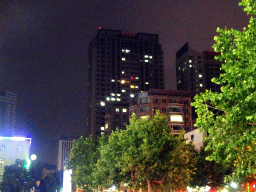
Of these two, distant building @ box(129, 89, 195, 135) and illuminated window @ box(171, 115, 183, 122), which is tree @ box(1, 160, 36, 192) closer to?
distant building @ box(129, 89, 195, 135)

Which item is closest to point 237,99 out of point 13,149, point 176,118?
point 176,118

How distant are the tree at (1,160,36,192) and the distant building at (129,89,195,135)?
5154cm

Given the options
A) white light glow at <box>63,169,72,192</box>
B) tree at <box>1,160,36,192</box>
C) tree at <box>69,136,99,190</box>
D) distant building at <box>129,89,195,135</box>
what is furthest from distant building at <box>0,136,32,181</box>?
tree at <box>69,136,99,190</box>

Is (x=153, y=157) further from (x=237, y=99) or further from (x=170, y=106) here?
(x=170, y=106)

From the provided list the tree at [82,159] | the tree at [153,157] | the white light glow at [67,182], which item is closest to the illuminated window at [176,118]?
the tree at [82,159]

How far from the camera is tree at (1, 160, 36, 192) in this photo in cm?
12488

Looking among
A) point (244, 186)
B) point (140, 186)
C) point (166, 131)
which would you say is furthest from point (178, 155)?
point (244, 186)

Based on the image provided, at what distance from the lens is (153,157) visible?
4712 centimetres

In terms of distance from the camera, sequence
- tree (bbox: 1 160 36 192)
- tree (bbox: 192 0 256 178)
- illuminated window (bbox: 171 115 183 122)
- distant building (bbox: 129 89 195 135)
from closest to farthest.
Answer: tree (bbox: 192 0 256 178), tree (bbox: 1 160 36 192), illuminated window (bbox: 171 115 183 122), distant building (bbox: 129 89 195 135)

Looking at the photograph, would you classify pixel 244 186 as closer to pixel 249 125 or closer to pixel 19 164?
pixel 249 125

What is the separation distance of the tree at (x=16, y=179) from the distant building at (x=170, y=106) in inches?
2029

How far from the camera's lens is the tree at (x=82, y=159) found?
84250 mm

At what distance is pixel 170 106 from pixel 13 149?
85193 millimetres

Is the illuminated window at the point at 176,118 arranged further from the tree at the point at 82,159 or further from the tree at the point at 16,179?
the tree at the point at 16,179
